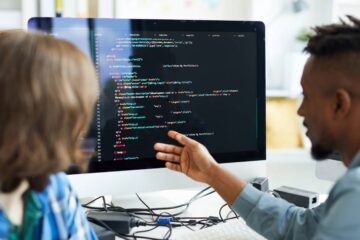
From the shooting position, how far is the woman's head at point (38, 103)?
0.62 m

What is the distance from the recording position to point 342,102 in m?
0.80

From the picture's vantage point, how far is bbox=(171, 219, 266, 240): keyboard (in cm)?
99

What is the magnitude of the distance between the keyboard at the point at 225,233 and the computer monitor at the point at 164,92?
171 mm

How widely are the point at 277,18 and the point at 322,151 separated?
1.64 m

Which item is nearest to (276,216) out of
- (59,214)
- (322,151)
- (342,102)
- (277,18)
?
(322,151)

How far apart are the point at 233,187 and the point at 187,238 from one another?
6.7 inches

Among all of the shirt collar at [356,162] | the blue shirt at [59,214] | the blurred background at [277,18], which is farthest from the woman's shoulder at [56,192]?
the blurred background at [277,18]

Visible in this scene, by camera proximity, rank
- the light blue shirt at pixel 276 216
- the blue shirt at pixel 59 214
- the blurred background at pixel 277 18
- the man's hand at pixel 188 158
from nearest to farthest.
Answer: the blue shirt at pixel 59 214 → the light blue shirt at pixel 276 216 → the man's hand at pixel 188 158 → the blurred background at pixel 277 18

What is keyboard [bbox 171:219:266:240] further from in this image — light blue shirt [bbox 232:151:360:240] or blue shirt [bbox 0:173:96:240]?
blue shirt [bbox 0:173:96:240]

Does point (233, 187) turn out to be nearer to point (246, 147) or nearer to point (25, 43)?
point (246, 147)

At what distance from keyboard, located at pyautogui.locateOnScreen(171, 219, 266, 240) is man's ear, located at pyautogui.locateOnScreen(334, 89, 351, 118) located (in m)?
0.37

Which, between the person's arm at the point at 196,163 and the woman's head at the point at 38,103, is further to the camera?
the person's arm at the point at 196,163

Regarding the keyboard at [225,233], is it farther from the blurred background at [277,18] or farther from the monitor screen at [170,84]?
the blurred background at [277,18]

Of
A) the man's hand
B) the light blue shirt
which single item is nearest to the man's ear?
the light blue shirt
